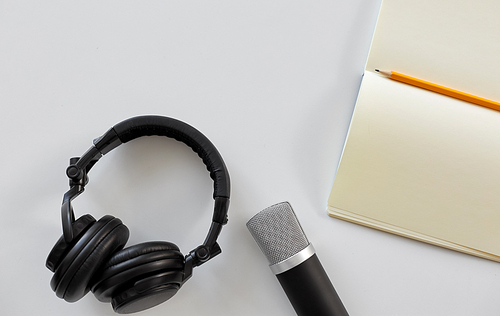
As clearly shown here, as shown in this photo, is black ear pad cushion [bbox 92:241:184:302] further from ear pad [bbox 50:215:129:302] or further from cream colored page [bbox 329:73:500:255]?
cream colored page [bbox 329:73:500:255]

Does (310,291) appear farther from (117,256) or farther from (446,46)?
(446,46)

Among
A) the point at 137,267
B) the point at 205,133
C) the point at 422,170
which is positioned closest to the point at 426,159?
the point at 422,170

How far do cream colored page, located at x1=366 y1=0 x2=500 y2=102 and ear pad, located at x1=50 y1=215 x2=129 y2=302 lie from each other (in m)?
0.62

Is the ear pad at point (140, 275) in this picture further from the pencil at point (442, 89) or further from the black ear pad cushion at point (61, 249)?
the pencil at point (442, 89)

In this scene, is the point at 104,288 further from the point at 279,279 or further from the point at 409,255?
the point at 409,255

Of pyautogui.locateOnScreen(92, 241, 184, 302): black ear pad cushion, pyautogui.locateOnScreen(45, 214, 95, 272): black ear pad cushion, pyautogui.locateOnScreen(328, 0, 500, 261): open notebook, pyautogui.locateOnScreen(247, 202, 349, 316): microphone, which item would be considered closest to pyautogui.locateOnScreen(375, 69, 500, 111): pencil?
pyautogui.locateOnScreen(328, 0, 500, 261): open notebook

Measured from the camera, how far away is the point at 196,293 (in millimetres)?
741

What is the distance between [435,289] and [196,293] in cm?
51

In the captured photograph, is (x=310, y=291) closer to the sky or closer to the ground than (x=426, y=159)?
closer to the ground

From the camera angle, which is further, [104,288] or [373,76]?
[373,76]

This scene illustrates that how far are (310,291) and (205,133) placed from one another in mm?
380

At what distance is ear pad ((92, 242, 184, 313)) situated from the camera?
1.96 ft

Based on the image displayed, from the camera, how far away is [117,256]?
2.04 ft

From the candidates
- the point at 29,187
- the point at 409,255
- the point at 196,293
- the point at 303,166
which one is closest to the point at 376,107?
the point at 303,166
